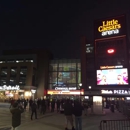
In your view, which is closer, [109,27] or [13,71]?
[109,27]

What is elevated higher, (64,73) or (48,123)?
(64,73)

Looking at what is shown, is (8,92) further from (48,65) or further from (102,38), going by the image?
(102,38)

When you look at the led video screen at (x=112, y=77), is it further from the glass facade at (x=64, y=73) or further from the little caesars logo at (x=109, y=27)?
the glass facade at (x=64, y=73)

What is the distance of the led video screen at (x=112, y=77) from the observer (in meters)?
25.2

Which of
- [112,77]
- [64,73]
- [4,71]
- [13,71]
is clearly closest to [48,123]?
[112,77]

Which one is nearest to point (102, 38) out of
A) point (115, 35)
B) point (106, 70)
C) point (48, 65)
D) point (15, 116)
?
point (115, 35)

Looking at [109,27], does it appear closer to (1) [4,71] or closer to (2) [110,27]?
(2) [110,27]

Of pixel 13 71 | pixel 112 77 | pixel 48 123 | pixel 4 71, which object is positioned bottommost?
pixel 48 123

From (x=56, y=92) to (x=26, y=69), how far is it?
1440 centimetres

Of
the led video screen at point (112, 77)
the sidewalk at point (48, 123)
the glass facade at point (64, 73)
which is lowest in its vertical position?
the sidewalk at point (48, 123)

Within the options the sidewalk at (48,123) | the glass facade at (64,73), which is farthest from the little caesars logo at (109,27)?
the glass facade at (64,73)

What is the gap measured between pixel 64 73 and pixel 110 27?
4536 cm

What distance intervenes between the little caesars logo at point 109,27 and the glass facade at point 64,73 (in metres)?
42.2

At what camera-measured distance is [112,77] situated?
25.9m
